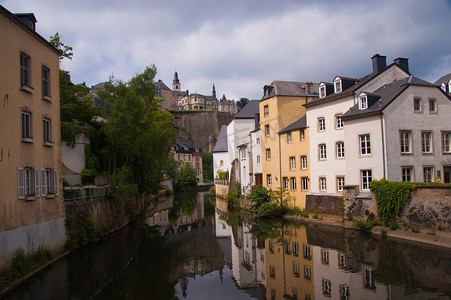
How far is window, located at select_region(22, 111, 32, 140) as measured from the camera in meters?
13.6

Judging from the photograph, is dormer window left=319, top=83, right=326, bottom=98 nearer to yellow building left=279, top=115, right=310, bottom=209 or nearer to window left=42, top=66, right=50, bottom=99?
yellow building left=279, top=115, right=310, bottom=209

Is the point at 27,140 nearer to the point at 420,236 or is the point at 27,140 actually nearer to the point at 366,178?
the point at 420,236

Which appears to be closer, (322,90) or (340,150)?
(340,150)

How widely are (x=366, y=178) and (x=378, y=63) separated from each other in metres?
8.65

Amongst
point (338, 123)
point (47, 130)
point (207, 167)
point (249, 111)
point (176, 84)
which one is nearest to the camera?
point (47, 130)

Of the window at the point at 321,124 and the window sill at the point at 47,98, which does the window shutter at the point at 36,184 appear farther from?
the window at the point at 321,124

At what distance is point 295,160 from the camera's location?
94.0 ft

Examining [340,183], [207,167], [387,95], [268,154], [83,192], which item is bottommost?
[340,183]

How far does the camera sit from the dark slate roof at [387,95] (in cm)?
2136

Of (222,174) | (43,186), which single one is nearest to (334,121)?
(43,186)

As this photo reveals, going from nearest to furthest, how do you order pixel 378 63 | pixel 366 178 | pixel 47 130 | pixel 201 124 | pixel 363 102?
pixel 47 130, pixel 366 178, pixel 363 102, pixel 378 63, pixel 201 124

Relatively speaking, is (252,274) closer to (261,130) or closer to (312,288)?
(312,288)

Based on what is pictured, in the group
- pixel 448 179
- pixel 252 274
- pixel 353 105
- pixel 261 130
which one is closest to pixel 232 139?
pixel 261 130

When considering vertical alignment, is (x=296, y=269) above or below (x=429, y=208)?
below
